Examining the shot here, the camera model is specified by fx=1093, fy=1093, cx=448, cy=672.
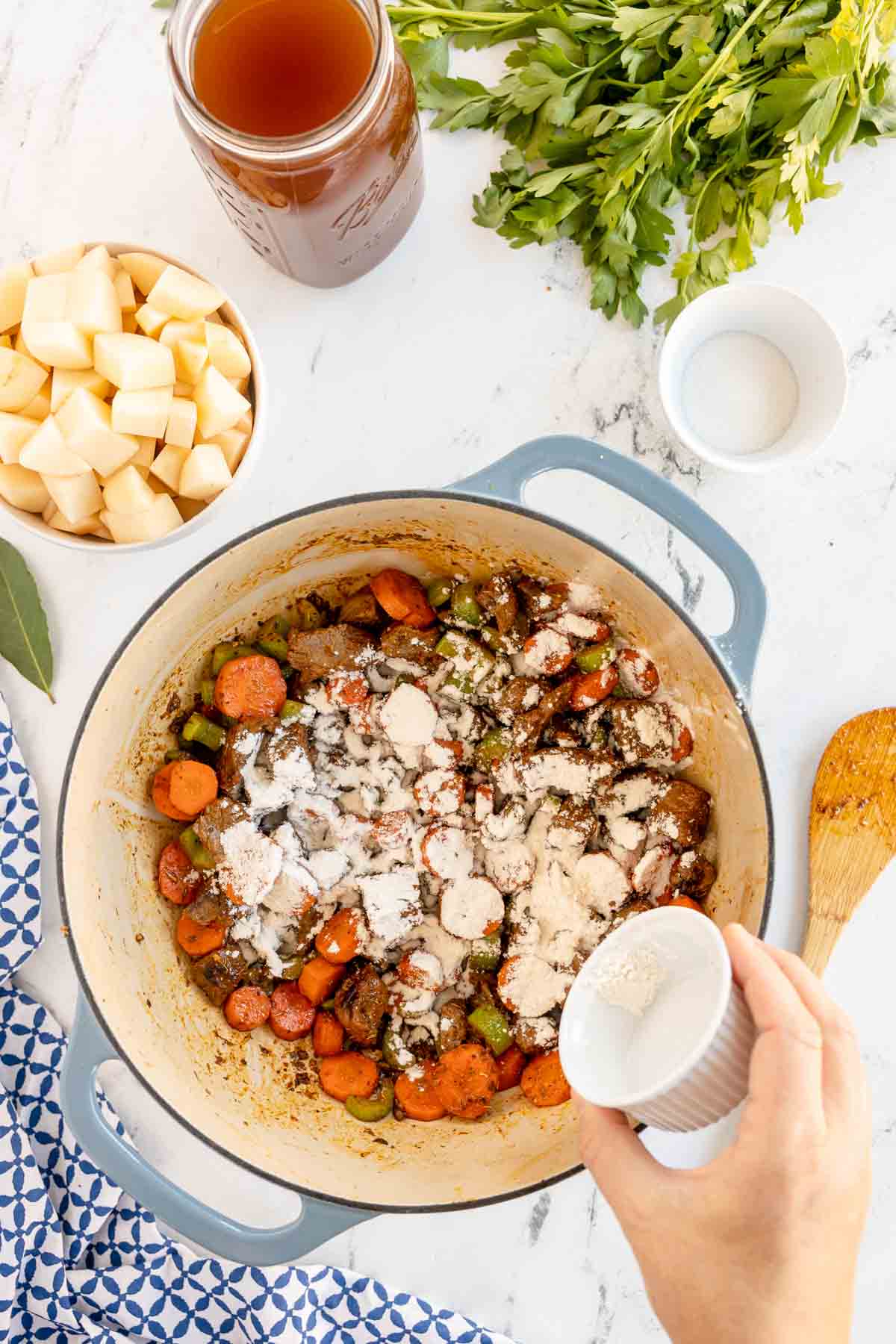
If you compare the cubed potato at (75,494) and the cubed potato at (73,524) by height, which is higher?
the cubed potato at (75,494)

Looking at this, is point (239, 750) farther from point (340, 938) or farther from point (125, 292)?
point (125, 292)

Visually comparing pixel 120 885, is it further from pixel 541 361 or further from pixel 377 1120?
pixel 541 361

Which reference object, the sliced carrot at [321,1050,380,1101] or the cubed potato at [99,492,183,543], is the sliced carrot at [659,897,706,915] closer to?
the sliced carrot at [321,1050,380,1101]

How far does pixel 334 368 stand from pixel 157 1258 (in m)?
1.47

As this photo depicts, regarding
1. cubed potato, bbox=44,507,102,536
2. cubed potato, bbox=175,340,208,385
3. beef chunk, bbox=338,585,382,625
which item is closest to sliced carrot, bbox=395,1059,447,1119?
beef chunk, bbox=338,585,382,625

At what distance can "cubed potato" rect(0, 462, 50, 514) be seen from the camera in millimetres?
1503

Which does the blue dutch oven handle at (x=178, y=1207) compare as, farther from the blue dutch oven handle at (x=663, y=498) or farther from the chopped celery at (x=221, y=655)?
the blue dutch oven handle at (x=663, y=498)

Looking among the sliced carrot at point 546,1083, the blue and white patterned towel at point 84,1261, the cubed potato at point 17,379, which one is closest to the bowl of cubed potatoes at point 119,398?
the cubed potato at point 17,379

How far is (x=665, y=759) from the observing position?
5.32 ft

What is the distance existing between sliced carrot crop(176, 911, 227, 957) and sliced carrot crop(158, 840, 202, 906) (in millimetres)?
28

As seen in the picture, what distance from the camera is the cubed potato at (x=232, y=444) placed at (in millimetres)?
1550

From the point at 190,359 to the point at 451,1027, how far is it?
3.36 feet

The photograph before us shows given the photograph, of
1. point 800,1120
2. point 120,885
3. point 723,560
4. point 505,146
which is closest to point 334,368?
point 505,146

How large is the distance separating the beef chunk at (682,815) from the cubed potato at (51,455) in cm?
93
